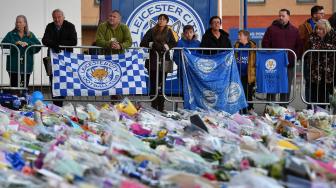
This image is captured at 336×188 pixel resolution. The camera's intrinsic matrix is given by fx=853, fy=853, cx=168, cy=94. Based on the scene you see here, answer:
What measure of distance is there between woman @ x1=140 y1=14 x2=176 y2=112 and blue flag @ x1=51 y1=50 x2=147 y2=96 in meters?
0.33

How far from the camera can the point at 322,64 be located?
40.9 ft

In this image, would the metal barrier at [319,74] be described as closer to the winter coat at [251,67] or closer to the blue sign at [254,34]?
the winter coat at [251,67]

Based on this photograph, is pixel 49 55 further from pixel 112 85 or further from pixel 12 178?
pixel 12 178

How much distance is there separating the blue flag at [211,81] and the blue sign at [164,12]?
11.6 ft

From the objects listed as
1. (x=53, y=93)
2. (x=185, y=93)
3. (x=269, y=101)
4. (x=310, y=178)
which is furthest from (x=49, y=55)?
(x=310, y=178)

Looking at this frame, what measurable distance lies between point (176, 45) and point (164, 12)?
332 centimetres

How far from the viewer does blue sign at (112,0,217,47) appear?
51.9 ft

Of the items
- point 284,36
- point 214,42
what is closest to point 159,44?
point 214,42

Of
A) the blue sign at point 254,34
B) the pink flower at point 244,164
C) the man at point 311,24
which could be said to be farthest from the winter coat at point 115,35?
the blue sign at point 254,34

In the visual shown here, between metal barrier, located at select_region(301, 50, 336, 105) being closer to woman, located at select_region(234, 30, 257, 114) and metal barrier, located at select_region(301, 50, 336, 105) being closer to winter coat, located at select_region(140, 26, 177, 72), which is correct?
woman, located at select_region(234, 30, 257, 114)

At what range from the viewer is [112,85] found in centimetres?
1225

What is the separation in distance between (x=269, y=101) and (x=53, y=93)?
3.18m

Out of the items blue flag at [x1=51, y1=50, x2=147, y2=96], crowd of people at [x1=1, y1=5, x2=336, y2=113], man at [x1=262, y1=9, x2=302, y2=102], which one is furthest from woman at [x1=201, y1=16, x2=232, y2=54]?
blue flag at [x1=51, y1=50, x2=147, y2=96]

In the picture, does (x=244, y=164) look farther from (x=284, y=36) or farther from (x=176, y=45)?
(x=284, y=36)
